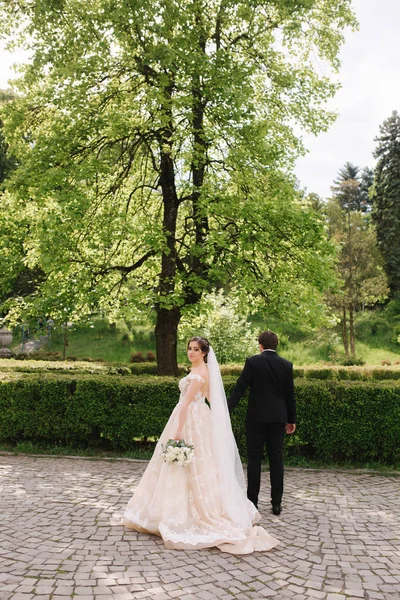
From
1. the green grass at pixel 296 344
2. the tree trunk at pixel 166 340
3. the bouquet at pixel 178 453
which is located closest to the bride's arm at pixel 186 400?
the bouquet at pixel 178 453

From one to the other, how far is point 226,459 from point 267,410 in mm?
786

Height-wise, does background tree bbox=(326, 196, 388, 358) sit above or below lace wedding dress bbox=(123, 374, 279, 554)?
above

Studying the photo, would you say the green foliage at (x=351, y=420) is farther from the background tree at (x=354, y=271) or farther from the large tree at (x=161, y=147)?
the background tree at (x=354, y=271)

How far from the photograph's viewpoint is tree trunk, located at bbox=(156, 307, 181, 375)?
41.5ft

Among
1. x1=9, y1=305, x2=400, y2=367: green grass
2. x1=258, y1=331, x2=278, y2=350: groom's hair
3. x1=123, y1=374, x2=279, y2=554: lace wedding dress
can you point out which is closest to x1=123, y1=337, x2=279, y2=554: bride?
x1=123, y1=374, x2=279, y2=554: lace wedding dress

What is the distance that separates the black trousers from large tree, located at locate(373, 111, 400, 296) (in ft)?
117

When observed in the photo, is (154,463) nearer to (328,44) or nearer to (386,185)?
(328,44)

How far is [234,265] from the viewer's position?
13.0 meters

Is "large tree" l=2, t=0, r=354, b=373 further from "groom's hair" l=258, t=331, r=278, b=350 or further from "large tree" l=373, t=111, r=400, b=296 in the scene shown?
"large tree" l=373, t=111, r=400, b=296

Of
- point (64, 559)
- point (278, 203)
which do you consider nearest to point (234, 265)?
point (278, 203)

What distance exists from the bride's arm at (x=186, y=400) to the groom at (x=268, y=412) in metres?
0.50

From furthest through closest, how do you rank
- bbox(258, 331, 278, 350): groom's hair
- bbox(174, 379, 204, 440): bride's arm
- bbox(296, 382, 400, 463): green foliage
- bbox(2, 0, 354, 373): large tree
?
bbox(2, 0, 354, 373): large tree < bbox(296, 382, 400, 463): green foliage < bbox(258, 331, 278, 350): groom's hair < bbox(174, 379, 204, 440): bride's arm

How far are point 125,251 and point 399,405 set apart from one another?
8.56 meters

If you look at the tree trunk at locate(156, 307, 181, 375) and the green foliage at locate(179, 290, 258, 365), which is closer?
the tree trunk at locate(156, 307, 181, 375)
